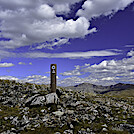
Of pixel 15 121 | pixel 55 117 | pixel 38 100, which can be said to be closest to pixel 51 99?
pixel 38 100

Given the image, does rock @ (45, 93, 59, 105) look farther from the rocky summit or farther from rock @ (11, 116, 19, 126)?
rock @ (11, 116, 19, 126)

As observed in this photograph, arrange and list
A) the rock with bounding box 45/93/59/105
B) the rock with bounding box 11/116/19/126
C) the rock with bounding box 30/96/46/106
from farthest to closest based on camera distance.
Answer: the rock with bounding box 45/93/59/105, the rock with bounding box 30/96/46/106, the rock with bounding box 11/116/19/126

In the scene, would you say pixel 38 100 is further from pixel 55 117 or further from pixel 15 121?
pixel 15 121

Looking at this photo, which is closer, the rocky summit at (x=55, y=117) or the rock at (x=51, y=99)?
the rocky summit at (x=55, y=117)

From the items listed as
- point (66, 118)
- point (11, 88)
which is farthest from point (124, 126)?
point (11, 88)

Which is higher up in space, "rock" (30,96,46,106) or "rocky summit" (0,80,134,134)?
"rock" (30,96,46,106)

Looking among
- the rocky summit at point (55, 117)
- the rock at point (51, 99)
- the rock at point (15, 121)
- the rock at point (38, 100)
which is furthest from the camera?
the rock at point (51, 99)

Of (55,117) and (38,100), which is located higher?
(38,100)

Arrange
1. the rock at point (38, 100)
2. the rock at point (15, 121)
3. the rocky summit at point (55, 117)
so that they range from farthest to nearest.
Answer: the rock at point (38, 100)
the rock at point (15, 121)
the rocky summit at point (55, 117)

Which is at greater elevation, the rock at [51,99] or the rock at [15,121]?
the rock at [51,99]

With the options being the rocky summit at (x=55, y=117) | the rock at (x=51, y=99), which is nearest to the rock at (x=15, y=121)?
the rocky summit at (x=55, y=117)

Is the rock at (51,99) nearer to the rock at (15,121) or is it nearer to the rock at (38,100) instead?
the rock at (38,100)

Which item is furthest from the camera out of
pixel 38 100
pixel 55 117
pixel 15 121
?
pixel 38 100

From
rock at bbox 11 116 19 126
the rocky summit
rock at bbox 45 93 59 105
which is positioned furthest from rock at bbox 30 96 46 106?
rock at bbox 11 116 19 126
